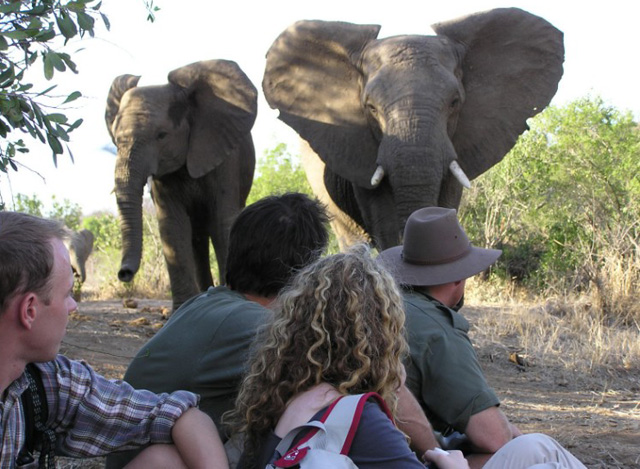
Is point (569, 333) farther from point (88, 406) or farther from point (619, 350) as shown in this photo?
point (88, 406)

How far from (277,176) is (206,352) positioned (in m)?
17.2

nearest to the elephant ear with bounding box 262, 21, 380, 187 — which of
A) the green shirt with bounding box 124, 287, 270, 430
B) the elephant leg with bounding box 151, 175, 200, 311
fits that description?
the elephant leg with bounding box 151, 175, 200, 311

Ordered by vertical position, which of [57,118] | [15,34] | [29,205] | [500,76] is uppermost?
[15,34]

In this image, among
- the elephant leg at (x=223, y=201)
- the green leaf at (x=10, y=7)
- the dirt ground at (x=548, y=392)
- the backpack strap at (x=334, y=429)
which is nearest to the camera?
the backpack strap at (x=334, y=429)

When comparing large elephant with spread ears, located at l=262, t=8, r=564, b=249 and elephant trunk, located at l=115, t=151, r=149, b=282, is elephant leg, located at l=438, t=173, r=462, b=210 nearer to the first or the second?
large elephant with spread ears, located at l=262, t=8, r=564, b=249

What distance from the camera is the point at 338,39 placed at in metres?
8.79

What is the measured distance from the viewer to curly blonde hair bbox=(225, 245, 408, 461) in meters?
2.49

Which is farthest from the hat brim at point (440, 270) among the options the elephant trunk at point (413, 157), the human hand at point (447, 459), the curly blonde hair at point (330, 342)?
the elephant trunk at point (413, 157)

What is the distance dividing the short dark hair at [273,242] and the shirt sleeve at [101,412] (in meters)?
0.51

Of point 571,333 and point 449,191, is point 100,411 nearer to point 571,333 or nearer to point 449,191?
point 449,191

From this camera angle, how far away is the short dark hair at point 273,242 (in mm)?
3205

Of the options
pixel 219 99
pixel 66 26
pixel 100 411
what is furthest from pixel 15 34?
pixel 219 99

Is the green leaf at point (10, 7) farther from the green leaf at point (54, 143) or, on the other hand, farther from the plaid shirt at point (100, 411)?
the plaid shirt at point (100, 411)

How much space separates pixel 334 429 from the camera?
7.66 ft
